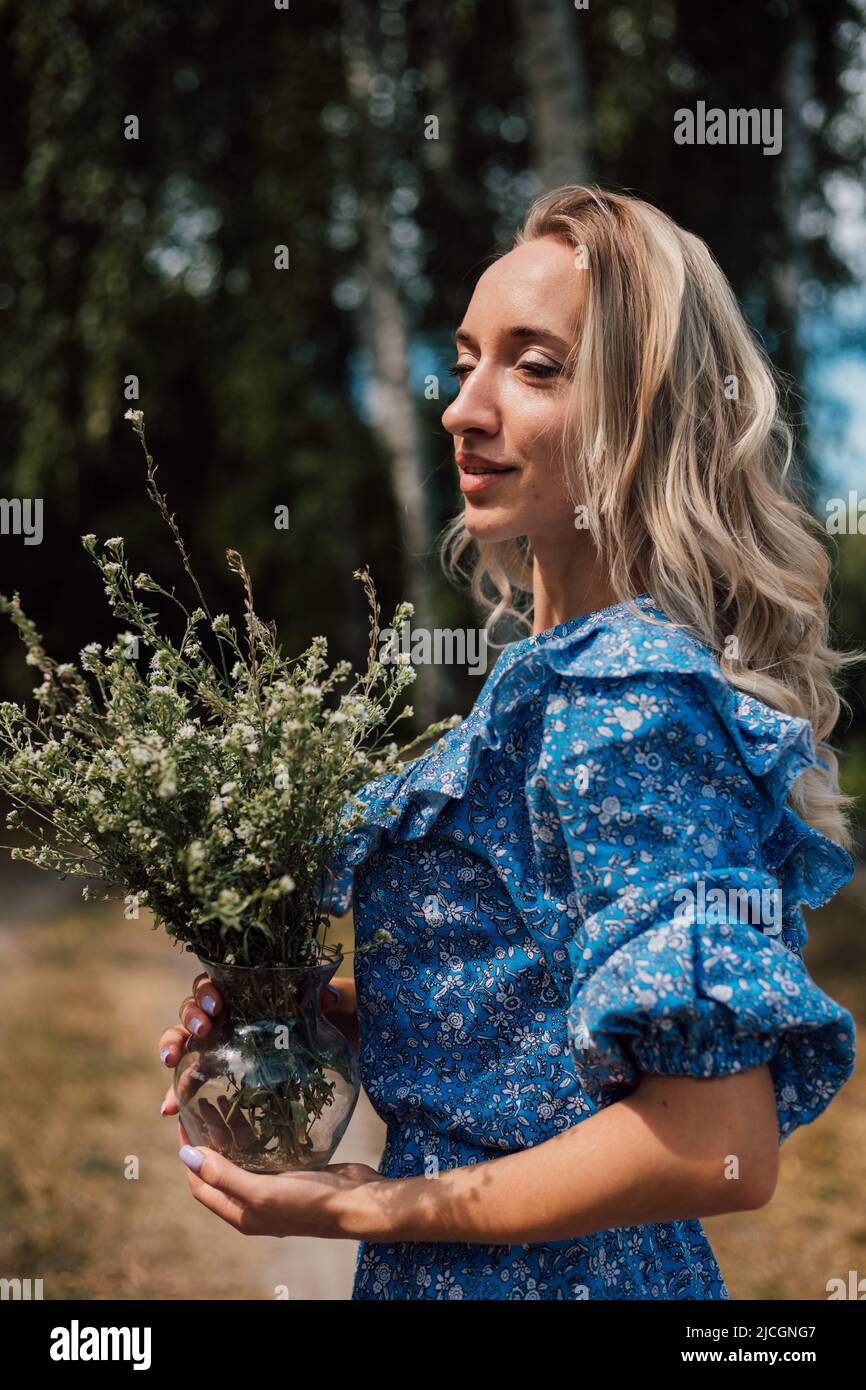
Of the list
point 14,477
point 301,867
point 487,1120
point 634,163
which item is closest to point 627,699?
point 301,867

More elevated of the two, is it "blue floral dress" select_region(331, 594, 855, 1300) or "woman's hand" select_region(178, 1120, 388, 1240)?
"blue floral dress" select_region(331, 594, 855, 1300)

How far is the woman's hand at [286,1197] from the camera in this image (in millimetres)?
1483

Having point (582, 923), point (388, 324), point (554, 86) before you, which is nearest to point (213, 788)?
point (582, 923)

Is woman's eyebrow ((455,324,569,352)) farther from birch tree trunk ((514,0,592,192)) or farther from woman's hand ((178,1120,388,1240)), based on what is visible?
birch tree trunk ((514,0,592,192))

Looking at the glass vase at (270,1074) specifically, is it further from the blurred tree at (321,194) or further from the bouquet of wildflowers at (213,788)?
the blurred tree at (321,194)

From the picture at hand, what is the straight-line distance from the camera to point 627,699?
1.33m

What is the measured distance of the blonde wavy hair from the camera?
5.07ft

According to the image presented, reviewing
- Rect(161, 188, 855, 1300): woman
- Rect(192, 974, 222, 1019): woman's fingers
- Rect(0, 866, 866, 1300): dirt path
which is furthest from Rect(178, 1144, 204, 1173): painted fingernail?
Rect(0, 866, 866, 1300): dirt path

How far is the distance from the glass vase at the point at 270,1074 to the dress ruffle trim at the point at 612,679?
0.18 m

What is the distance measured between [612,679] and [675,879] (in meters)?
0.23

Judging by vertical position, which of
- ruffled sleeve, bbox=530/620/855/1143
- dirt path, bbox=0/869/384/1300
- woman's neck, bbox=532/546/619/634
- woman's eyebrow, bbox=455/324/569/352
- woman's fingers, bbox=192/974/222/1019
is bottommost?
dirt path, bbox=0/869/384/1300

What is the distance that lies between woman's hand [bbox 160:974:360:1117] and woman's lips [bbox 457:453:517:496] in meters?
0.75

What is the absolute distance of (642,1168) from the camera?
1.27m
